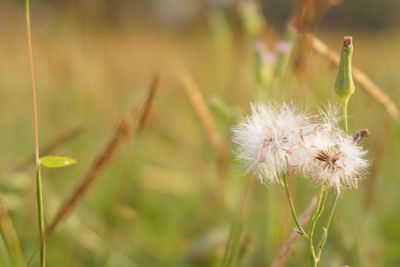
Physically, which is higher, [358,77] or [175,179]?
[358,77]

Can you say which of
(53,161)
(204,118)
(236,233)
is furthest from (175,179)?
(53,161)

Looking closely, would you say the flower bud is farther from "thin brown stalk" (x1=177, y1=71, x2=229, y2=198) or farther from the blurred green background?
"thin brown stalk" (x1=177, y1=71, x2=229, y2=198)

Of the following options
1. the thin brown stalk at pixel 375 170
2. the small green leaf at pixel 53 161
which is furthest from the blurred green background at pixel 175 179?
the small green leaf at pixel 53 161

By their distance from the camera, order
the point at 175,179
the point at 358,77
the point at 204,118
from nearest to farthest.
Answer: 1. the point at 358,77
2. the point at 204,118
3. the point at 175,179

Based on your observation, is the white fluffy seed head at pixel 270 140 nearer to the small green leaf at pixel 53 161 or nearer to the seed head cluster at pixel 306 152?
the seed head cluster at pixel 306 152

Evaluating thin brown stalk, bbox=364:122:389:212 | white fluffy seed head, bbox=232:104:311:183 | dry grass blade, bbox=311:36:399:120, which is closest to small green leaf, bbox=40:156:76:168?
white fluffy seed head, bbox=232:104:311:183

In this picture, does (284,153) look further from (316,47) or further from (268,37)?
(268,37)

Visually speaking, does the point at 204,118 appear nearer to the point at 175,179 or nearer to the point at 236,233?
the point at 236,233

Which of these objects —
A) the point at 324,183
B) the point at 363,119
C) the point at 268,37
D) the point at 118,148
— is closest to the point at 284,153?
the point at 324,183
